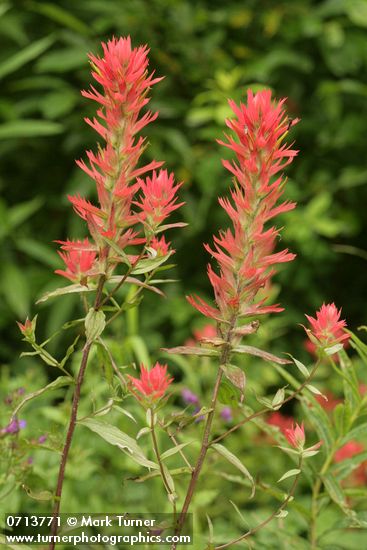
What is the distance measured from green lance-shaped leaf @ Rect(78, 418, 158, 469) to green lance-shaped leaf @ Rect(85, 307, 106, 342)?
0.11 meters

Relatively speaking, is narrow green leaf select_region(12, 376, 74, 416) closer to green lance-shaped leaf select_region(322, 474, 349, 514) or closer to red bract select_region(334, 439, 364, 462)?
green lance-shaped leaf select_region(322, 474, 349, 514)

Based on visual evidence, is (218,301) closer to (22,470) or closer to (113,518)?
(113,518)

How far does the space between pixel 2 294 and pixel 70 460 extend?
1.22 m

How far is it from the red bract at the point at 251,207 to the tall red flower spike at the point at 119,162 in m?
0.07

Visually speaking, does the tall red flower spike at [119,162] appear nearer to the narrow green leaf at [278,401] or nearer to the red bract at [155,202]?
the red bract at [155,202]

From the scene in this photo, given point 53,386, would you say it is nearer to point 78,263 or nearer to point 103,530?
point 78,263

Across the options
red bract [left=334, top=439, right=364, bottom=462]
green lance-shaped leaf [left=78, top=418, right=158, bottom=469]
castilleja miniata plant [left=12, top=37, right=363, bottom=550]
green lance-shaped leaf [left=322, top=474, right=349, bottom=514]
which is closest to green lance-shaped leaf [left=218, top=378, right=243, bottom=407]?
castilleja miniata plant [left=12, top=37, right=363, bottom=550]

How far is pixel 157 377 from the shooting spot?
0.93 metres

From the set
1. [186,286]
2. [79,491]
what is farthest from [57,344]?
[79,491]

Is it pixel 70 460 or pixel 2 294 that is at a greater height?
pixel 2 294

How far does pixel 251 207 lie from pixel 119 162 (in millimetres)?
152

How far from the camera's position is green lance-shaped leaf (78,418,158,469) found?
928 millimetres

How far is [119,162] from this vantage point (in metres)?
0.90

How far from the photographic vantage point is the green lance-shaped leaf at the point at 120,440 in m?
0.93
